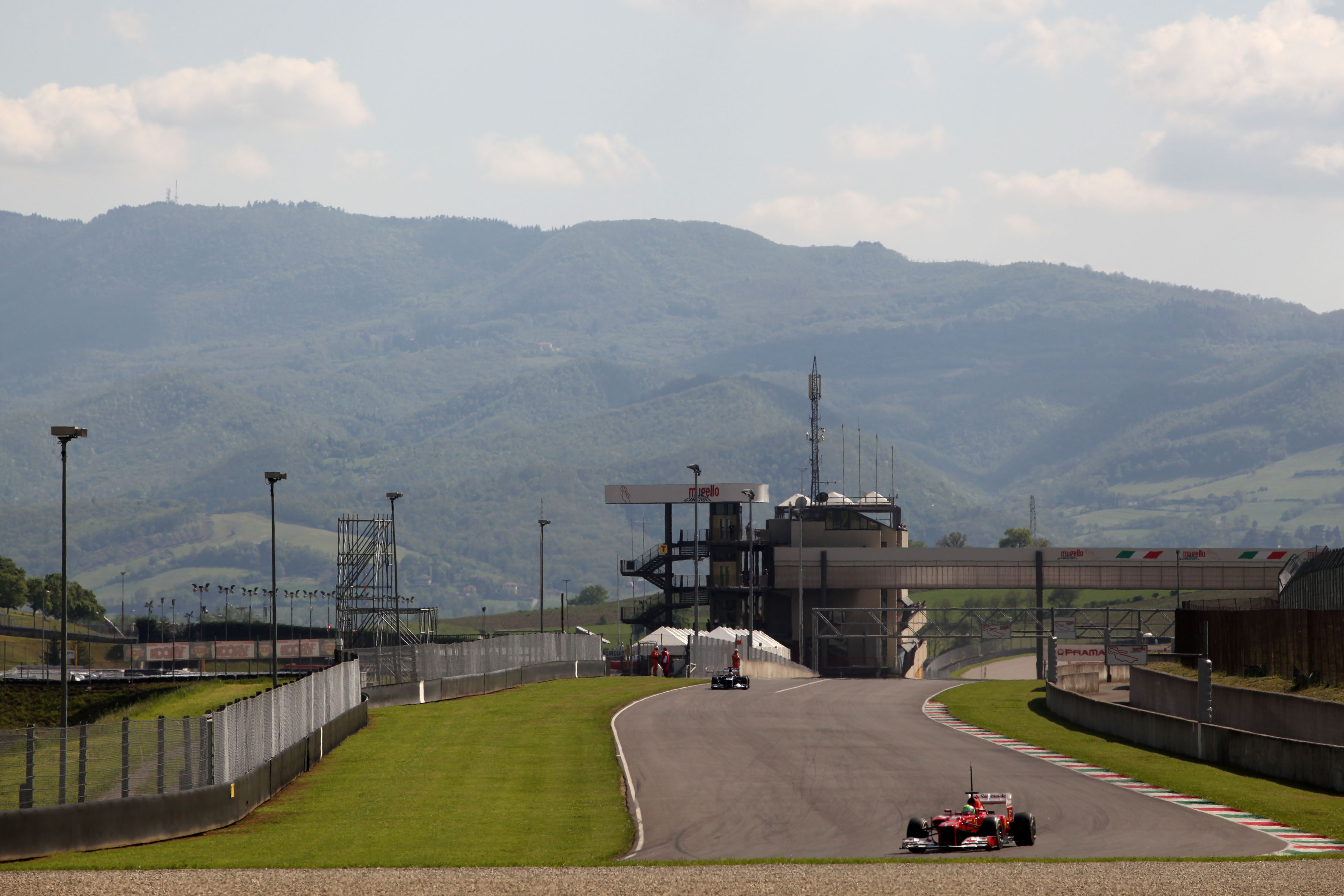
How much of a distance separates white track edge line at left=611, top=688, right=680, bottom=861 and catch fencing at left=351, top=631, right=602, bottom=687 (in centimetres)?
819

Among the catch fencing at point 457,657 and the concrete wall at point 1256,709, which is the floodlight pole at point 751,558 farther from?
the concrete wall at point 1256,709

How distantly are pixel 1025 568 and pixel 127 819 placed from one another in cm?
11720

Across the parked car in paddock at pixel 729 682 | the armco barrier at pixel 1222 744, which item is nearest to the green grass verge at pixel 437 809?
the armco barrier at pixel 1222 744

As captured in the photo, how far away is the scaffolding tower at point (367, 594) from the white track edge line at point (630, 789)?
177 ft

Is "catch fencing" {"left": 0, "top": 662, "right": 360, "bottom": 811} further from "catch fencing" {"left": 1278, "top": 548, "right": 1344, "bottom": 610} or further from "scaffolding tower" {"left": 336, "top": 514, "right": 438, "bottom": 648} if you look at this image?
"scaffolding tower" {"left": 336, "top": 514, "right": 438, "bottom": 648}

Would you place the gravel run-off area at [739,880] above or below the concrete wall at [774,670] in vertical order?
above

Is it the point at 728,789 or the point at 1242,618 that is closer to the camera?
the point at 728,789

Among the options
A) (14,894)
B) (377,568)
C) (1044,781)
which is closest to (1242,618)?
(1044,781)

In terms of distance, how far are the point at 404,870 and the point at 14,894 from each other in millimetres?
5689

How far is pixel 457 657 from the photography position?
60.9 m

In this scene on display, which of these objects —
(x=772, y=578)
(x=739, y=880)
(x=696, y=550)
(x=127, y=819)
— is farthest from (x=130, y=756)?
(x=772, y=578)

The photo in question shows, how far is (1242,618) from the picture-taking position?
48375 mm

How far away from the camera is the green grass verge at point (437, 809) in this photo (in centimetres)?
2570

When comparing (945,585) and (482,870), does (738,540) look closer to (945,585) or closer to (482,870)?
(945,585)
